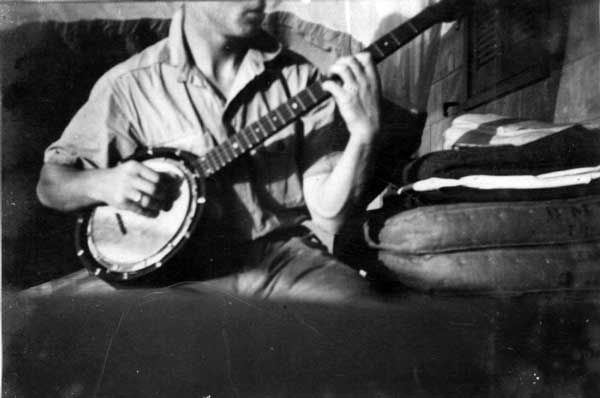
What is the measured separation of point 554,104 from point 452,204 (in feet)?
1.17

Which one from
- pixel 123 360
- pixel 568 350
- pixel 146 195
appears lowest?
pixel 123 360

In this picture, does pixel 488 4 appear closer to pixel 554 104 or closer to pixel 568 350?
pixel 554 104

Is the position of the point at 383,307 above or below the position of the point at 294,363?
above

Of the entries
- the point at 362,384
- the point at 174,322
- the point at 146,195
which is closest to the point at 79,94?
Answer: the point at 146,195

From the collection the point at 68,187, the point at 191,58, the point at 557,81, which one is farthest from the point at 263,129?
the point at 557,81

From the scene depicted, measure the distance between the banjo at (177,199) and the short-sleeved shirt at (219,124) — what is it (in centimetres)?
2

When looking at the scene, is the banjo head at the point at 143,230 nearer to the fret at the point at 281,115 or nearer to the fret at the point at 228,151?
the fret at the point at 228,151

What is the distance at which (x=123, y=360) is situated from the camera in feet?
3.22

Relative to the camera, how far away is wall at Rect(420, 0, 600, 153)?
99cm

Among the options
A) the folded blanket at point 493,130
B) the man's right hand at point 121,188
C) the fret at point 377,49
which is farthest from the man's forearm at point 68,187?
the folded blanket at point 493,130

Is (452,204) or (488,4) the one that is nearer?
(452,204)

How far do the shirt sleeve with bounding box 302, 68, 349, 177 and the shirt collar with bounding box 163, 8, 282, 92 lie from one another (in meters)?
0.11

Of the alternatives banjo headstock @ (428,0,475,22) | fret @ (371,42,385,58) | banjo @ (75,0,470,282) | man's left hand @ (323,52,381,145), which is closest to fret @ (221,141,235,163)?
banjo @ (75,0,470,282)

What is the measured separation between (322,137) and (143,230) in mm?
417
